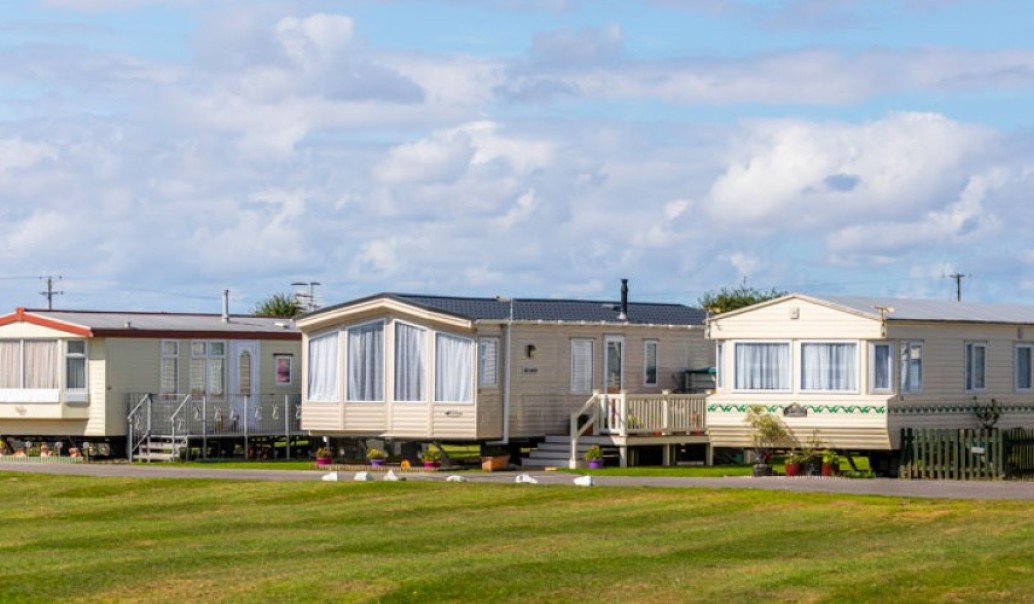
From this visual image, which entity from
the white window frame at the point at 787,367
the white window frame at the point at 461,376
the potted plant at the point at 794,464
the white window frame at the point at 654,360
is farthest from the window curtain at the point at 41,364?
the potted plant at the point at 794,464

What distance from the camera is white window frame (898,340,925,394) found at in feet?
124

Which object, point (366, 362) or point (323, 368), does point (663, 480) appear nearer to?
point (366, 362)

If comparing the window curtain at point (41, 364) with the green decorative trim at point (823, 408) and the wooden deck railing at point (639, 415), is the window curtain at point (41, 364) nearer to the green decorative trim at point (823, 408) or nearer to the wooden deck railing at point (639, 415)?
the wooden deck railing at point (639, 415)

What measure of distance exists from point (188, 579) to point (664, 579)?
16.3 ft

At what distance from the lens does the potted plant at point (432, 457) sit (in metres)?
41.8

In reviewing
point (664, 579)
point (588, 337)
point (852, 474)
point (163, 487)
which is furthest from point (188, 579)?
point (588, 337)

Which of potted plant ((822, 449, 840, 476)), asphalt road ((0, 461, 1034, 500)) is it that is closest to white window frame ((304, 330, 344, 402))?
asphalt road ((0, 461, 1034, 500))

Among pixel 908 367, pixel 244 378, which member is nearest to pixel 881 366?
pixel 908 367

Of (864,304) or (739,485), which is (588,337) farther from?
(739,485)

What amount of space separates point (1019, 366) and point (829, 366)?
17.4 feet

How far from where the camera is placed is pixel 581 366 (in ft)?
145

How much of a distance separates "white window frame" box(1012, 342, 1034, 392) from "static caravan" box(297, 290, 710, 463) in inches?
349

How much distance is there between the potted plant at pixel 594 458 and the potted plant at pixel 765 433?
141 inches

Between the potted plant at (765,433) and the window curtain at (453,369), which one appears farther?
the window curtain at (453,369)
